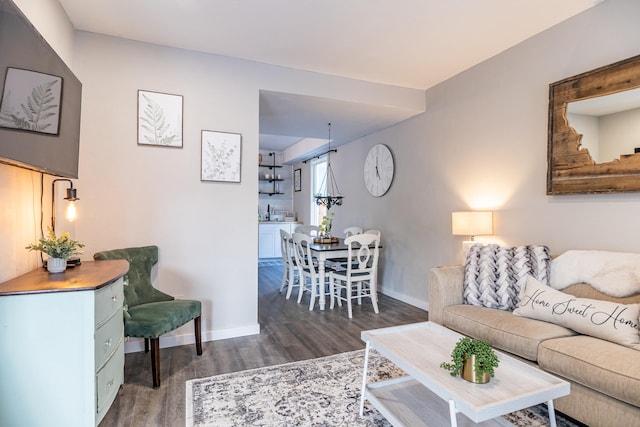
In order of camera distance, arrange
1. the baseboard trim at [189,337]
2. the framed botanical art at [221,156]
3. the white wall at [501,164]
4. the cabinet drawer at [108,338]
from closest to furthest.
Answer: the cabinet drawer at [108,338] → the white wall at [501,164] → the baseboard trim at [189,337] → the framed botanical art at [221,156]

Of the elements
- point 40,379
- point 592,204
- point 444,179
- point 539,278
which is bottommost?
point 40,379

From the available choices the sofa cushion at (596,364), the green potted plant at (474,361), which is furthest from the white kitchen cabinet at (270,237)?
the green potted plant at (474,361)

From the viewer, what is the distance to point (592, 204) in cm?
247

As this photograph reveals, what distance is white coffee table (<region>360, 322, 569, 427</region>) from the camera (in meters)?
1.37

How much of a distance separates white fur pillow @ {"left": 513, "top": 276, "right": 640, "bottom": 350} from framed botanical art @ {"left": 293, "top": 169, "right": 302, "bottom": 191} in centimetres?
649

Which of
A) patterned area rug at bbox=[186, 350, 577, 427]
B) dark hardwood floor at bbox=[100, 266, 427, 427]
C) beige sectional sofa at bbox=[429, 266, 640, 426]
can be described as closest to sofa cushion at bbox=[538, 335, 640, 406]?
beige sectional sofa at bbox=[429, 266, 640, 426]

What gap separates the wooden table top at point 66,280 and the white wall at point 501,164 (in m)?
3.15

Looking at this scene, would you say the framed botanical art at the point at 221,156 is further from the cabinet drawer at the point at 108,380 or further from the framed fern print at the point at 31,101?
the cabinet drawer at the point at 108,380

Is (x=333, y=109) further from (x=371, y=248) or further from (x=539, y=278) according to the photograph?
(x=539, y=278)

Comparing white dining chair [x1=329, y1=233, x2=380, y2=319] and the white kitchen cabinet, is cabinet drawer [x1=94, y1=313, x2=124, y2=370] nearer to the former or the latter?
white dining chair [x1=329, y1=233, x2=380, y2=319]

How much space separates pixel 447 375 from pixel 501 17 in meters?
2.59

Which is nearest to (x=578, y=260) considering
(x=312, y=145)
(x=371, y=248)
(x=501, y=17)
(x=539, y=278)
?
(x=539, y=278)

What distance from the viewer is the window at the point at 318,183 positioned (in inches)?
286

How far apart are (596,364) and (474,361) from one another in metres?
0.69
